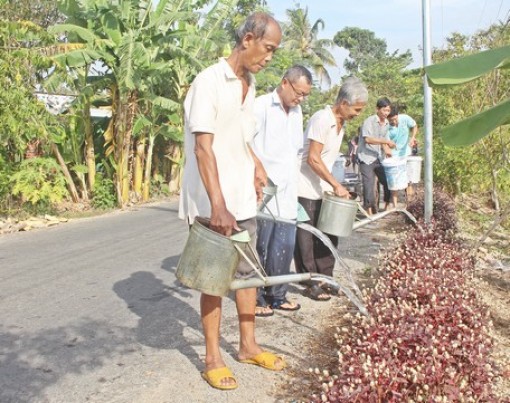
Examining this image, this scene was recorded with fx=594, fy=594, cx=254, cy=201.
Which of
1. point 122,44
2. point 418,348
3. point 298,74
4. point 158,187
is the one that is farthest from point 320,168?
point 158,187

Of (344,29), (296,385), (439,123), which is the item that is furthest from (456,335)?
(344,29)

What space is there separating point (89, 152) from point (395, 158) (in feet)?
23.0

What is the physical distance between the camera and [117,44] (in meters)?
11.7

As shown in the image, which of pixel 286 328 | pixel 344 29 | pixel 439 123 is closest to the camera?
pixel 286 328

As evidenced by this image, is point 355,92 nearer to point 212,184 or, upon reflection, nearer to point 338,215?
point 338,215

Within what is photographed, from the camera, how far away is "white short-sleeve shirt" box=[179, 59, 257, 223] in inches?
120

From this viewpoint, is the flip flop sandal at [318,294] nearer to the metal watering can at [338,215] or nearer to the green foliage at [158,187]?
the metal watering can at [338,215]

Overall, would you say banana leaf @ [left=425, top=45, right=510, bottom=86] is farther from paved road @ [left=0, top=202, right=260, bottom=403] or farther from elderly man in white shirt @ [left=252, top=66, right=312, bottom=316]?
paved road @ [left=0, top=202, right=260, bottom=403]

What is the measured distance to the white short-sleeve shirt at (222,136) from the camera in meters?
3.04

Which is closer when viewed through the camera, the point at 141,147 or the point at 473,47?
the point at 473,47

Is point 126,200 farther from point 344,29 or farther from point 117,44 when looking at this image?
point 344,29

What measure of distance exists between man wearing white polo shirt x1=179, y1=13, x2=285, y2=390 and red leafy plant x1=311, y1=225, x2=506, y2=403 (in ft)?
2.31

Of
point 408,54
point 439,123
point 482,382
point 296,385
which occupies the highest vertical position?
point 408,54

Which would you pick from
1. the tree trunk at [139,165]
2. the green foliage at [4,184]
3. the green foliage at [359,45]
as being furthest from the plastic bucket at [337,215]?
the green foliage at [359,45]
